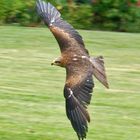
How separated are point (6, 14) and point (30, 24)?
0.50 m

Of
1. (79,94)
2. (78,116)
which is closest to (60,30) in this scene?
(79,94)

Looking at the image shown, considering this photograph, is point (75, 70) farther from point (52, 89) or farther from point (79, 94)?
point (52, 89)

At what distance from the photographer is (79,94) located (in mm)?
5742

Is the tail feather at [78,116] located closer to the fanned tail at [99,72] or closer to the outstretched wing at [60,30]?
the fanned tail at [99,72]

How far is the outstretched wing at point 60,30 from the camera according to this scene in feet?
21.4

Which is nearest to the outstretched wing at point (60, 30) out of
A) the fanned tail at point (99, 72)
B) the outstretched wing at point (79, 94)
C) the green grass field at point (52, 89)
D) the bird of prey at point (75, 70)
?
the bird of prey at point (75, 70)

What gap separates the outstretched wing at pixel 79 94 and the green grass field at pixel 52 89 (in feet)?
2.61

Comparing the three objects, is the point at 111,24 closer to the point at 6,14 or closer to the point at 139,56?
the point at 6,14

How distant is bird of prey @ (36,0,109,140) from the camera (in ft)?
18.1

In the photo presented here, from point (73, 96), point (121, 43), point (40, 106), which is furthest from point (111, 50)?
point (73, 96)

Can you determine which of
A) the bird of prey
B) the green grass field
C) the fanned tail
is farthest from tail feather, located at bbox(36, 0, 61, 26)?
the green grass field

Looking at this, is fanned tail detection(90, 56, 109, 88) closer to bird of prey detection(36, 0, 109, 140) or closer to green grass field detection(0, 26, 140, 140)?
bird of prey detection(36, 0, 109, 140)

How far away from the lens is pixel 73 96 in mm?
5723

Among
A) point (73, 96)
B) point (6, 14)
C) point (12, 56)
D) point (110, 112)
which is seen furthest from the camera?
point (6, 14)
